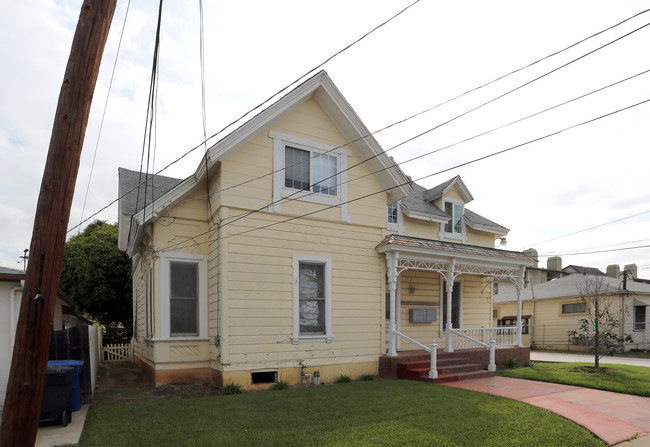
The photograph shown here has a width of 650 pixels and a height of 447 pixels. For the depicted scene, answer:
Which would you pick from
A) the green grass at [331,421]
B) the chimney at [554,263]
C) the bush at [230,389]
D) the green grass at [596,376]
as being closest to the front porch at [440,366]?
the green grass at [596,376]

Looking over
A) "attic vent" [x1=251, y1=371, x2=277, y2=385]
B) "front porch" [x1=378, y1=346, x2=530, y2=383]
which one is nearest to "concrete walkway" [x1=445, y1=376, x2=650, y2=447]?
"front porch" [x1=378, y1=346, x2=530, y2=383]

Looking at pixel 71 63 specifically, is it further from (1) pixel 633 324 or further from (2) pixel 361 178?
(1) pixel 633 324

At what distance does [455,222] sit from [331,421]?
1245 centimetres

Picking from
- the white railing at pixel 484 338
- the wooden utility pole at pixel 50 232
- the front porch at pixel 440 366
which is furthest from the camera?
the white railing at pixel 484 338

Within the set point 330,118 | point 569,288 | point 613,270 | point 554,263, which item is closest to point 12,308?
point 330,118

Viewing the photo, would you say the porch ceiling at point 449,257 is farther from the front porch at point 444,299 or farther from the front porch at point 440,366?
the front porch at point 440,366

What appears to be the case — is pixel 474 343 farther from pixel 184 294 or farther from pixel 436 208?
pixel 184 294

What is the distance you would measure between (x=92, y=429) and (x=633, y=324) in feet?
91.6

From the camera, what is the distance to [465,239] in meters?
17.9

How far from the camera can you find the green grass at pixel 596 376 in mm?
10452

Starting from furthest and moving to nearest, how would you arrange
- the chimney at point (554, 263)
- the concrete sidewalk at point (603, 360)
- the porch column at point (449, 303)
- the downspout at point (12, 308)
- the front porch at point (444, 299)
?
the chimney at point (554, 263) < the concrete sidewalk at point (603, 360) < the porch column at point (449, 303) < the front porch at point (444, 299) < the downspout at point (12, 308)

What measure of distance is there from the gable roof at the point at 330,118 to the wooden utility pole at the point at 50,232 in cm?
593

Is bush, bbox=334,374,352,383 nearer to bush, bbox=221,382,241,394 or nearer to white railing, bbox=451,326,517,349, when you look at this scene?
bush, bbox=221,382,241,394

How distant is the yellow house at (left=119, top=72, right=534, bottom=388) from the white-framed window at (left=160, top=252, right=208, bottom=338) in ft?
0.08
